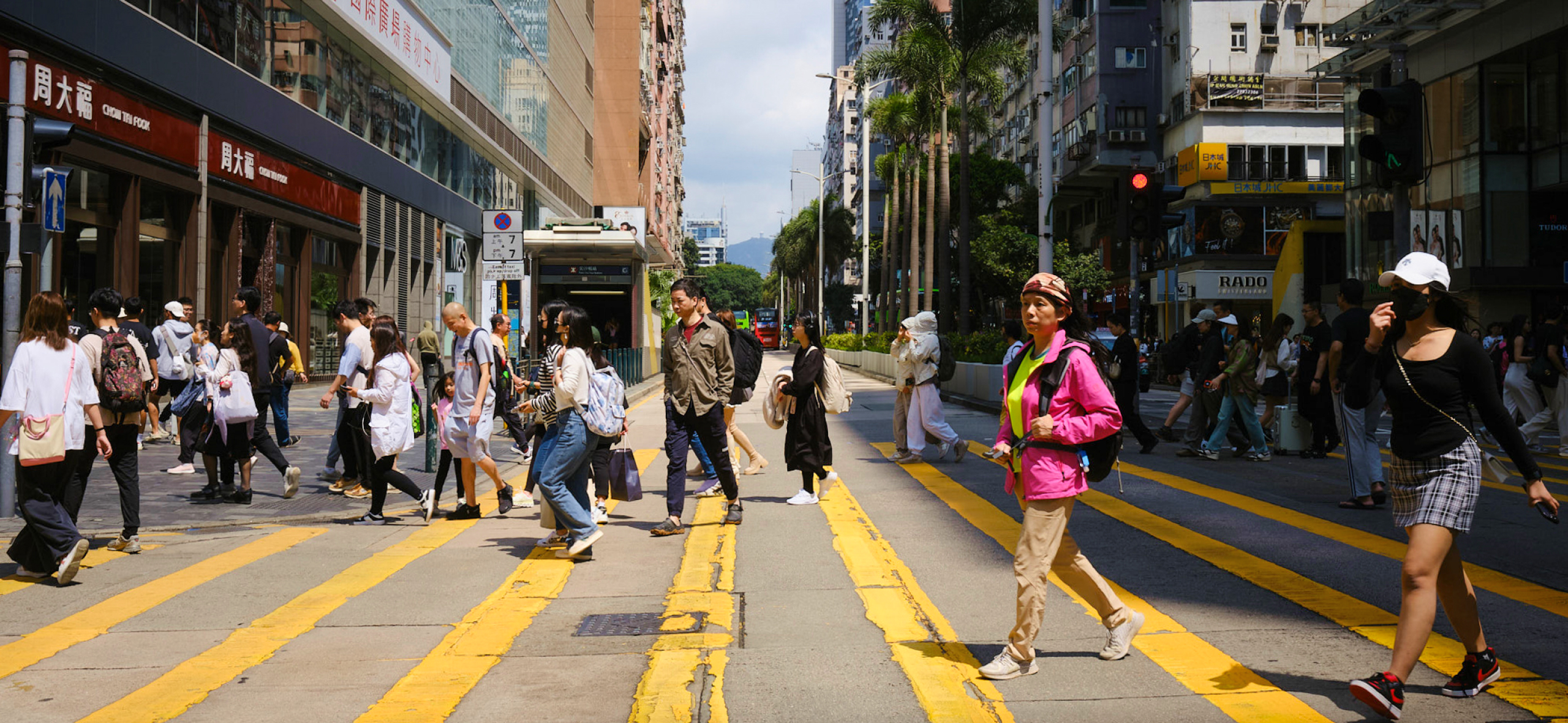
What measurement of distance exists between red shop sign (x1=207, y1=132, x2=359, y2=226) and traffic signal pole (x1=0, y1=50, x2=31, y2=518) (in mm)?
12040

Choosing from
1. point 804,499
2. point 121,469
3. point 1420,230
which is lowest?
point 804,499

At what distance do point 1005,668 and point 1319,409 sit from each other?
877 cm

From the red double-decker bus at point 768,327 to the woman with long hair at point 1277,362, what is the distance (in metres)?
71.3

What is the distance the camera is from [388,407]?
911cm

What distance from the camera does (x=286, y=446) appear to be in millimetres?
14688

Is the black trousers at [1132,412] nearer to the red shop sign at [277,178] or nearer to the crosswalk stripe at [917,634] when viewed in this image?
the crosswalk stripe at [917,634]

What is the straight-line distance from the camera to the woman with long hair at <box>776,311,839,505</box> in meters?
10.1

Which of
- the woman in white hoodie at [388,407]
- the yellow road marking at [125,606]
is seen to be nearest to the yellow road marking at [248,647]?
the yellow road marking at [125,606]

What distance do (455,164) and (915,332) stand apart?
26906 mm

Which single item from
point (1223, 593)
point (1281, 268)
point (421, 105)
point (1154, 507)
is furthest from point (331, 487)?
point (1281, 268)

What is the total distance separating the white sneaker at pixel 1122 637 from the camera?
5.10m

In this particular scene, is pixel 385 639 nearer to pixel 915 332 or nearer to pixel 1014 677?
pixel 1014 677

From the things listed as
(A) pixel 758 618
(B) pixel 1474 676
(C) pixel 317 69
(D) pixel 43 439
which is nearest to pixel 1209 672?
(B) pixel 1474 676

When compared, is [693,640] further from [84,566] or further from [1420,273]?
[84,566]
